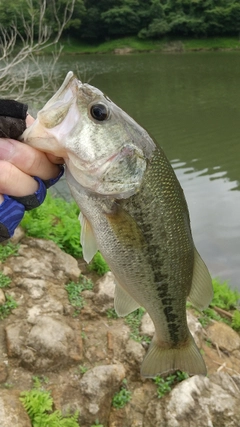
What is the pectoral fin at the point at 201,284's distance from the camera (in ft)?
8.09

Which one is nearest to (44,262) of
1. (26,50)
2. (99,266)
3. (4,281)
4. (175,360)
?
(4,281)

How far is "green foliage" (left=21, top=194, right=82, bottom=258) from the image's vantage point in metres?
5.46

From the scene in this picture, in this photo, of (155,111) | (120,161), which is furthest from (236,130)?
(120,161)

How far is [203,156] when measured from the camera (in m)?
13.2

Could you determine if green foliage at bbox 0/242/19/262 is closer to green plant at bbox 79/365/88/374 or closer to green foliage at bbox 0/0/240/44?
green plant at bbox 79/365/88/374

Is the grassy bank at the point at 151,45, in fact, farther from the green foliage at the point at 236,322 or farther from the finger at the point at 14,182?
the finger at the point at 14,182

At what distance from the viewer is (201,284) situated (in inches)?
97.7

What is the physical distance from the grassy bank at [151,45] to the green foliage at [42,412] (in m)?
46.2

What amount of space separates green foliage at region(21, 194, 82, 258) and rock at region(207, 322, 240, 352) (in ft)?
6.66

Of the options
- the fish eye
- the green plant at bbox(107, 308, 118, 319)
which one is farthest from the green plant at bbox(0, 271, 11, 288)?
the fish eye

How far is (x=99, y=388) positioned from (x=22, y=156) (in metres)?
2.65

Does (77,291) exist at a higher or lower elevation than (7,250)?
lower

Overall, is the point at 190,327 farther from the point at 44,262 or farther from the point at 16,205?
the point at 16,205

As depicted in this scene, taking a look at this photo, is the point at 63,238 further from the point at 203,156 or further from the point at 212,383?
the point at 203,156
